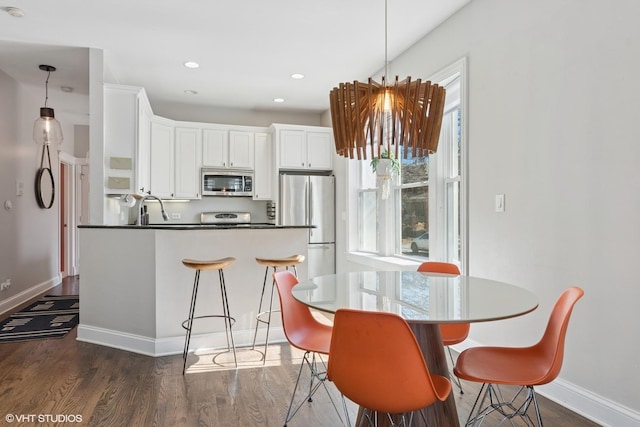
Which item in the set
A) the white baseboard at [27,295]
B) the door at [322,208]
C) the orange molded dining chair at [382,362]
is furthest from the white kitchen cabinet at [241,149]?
the orange molded dining chair at [382,362]

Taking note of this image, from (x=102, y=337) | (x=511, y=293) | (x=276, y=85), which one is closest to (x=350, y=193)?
(x=276, y=85)

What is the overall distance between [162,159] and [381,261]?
3089 millimetres

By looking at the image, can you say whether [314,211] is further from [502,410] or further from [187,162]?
[502,410]

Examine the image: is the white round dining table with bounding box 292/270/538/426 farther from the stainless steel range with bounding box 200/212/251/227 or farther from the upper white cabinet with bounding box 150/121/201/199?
the stainless steel range with bounding box 200/212/251/227

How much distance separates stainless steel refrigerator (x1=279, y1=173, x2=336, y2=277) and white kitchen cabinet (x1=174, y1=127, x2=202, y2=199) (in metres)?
1.17

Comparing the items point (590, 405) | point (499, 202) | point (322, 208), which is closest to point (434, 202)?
point (499, 202)

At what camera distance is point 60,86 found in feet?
16.4

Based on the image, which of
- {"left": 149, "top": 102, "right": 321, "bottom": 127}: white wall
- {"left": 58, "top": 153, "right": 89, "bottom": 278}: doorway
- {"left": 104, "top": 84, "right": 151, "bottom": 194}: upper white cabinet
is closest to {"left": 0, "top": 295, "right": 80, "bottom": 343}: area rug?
{"left": 104, "top": 84, "right": 151, "bottom": 194}: upper white cabinet

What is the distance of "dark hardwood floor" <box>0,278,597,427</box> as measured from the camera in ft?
7.16

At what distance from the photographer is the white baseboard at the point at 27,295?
176 inches

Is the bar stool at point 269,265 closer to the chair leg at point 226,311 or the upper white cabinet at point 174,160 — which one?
the chair leg at point 226,311

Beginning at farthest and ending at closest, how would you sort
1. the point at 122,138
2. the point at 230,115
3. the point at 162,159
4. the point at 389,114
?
the point at 230,115, the point at 162,159, the point at 122,138, the point at 389,114

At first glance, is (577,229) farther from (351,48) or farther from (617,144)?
(351,48)

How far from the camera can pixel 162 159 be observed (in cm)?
521
